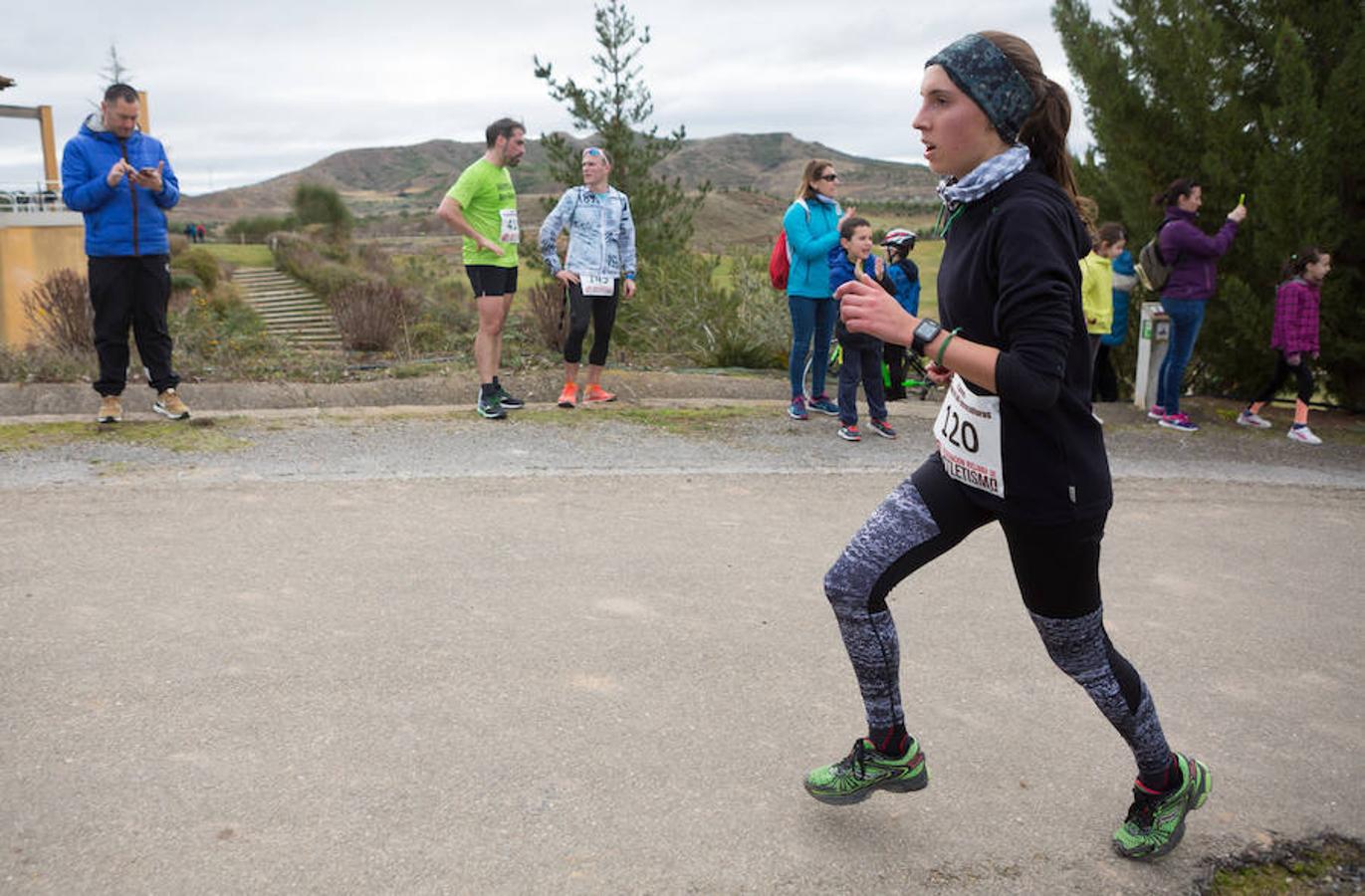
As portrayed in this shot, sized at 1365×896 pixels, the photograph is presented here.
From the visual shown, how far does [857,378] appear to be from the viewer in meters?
8.02

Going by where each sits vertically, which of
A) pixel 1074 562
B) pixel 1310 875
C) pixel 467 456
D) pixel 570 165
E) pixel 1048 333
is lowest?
pixel 1310 875

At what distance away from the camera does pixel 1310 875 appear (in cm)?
288

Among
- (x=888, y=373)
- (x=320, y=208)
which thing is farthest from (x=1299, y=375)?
(x=320, y=208)

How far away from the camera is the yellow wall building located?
2180 cm

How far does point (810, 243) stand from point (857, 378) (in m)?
1.05

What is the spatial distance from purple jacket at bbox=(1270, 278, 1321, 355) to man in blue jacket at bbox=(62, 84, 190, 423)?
8012 millimetres

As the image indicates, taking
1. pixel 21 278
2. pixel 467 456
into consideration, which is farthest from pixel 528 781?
pixel 21 278

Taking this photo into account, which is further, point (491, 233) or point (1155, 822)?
point (491, 233)

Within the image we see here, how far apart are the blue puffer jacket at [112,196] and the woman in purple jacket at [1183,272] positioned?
23.7ft

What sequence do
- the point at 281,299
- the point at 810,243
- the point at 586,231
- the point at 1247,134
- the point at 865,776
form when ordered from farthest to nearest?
the point at 281,299
the point at 1247,134
the point at 586,231
the point at 810,243
the point at 865,776

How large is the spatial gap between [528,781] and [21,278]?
2307 cm

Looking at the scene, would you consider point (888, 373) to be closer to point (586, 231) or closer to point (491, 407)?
point (586, 231)

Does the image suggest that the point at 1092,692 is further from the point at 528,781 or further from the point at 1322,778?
the point at 528,781

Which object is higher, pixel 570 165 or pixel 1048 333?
pixel 570 165
